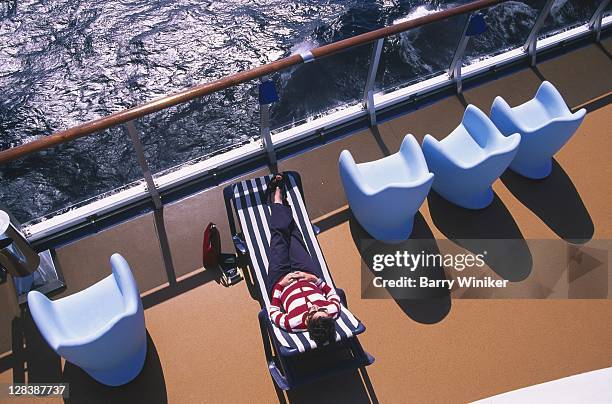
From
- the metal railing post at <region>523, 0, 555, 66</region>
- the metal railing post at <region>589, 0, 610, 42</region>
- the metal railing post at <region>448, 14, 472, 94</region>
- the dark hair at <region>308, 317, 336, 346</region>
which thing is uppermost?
the metal railing post at <region>589, 0, 610, 42</region>

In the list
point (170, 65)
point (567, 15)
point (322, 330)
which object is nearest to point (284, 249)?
point (322, 330)

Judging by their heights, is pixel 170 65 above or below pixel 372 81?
above

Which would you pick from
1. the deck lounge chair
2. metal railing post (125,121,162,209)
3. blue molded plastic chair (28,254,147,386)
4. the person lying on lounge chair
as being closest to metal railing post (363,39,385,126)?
the deck lounge chair

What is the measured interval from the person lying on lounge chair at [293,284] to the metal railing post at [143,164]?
0.96 metres

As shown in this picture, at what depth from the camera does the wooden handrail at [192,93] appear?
3.29 m

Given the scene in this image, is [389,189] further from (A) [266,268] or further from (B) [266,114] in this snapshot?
(B) [266,114]

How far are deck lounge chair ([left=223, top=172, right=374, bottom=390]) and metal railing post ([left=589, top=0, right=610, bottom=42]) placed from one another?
155 inches

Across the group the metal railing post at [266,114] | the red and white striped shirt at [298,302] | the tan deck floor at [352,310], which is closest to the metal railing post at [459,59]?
the tan deck floor at [352,310]

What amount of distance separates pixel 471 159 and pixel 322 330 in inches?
79.1

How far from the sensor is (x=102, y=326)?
328 centimetres

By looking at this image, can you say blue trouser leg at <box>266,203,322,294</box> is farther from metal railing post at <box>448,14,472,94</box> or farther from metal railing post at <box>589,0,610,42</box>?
metal railing post at <box>589,0,610,42</box>

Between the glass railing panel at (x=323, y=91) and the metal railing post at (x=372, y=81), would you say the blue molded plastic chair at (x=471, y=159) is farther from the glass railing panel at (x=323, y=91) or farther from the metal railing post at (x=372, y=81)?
the glass railing panel at (x=323, y=91)

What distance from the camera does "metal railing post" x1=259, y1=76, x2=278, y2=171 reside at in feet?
12.7

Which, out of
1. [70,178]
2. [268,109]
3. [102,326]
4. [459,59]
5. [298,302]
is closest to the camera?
[102,326]
